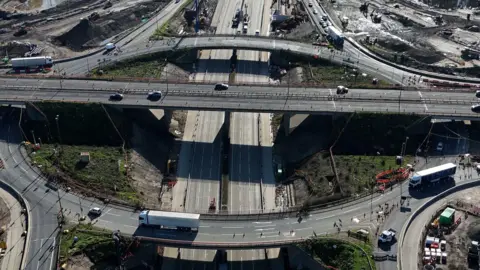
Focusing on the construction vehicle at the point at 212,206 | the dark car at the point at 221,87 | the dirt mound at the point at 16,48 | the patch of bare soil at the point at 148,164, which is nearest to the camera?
the patch of bare soil at the point at 148,164

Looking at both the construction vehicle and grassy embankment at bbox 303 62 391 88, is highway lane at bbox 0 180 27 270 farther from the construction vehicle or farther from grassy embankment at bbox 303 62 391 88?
grassy embankment at bbox 303 62 391 88

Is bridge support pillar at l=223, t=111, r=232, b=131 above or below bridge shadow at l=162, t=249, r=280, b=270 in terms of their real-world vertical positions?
above

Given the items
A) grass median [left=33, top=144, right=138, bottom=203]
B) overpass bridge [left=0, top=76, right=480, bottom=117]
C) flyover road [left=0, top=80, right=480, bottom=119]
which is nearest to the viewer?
grass median [left=33, top=144, right=138, bottom=203]

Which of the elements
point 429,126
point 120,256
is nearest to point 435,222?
point 429,126

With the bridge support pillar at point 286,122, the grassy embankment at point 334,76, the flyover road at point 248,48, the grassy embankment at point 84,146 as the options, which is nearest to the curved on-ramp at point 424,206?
the bridge support pillar at point 286,122

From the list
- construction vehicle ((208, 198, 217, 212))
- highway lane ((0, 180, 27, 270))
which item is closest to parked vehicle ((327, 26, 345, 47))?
construction vehicle ((208, 198, 217, 212))

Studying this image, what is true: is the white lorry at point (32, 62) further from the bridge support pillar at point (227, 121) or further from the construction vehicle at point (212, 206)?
the construction vehicle at point (212, 206)
